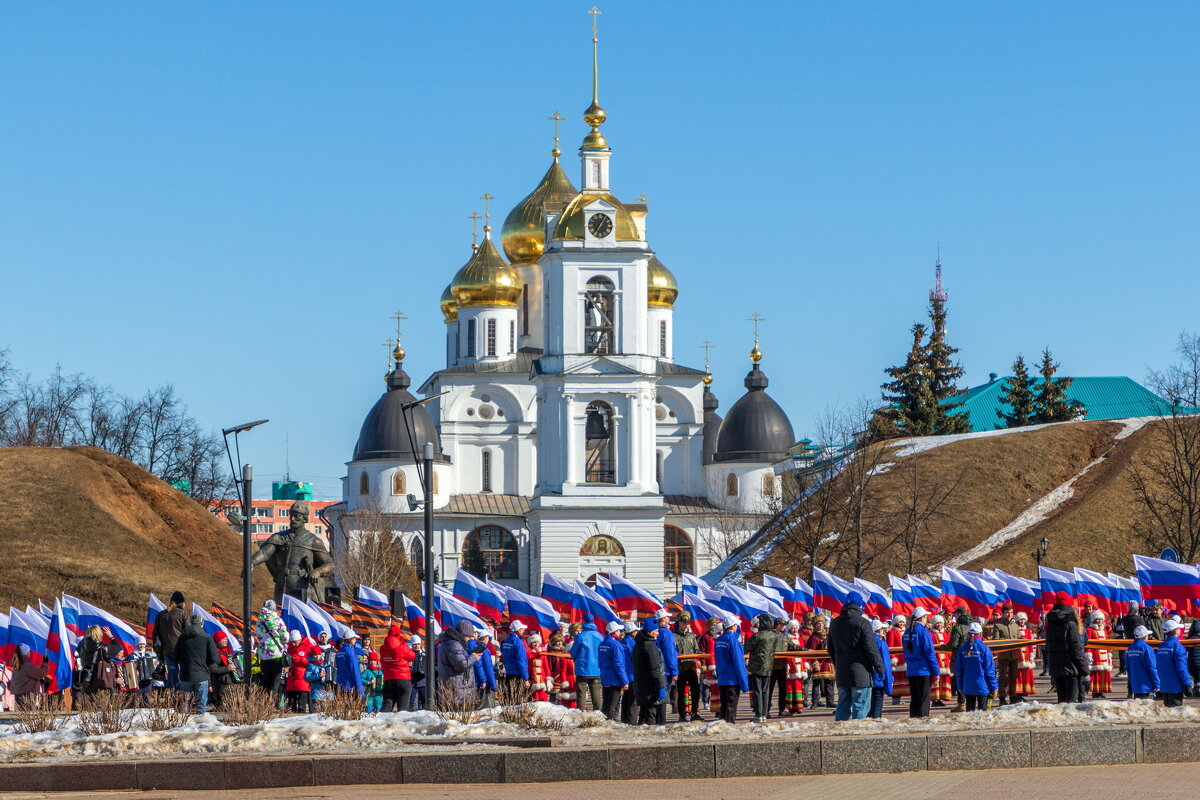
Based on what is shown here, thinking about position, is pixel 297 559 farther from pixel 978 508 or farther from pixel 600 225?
pixel 600 225

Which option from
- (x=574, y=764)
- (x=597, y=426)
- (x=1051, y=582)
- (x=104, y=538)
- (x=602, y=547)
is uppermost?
(x=597, y=426)

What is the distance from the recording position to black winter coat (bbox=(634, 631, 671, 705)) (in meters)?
19.7

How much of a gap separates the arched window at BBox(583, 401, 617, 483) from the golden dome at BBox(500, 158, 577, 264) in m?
10.7

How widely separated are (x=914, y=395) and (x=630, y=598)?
47509mm

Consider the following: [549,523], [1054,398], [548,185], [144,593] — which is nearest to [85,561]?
[144,593]

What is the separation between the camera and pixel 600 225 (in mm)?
72375

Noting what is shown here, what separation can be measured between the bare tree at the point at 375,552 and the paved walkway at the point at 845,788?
A: 1847 inches

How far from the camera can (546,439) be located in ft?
239

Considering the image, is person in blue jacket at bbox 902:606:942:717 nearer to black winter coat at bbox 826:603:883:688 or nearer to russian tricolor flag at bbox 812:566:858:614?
black winter coat at bbox 826:603:883:688

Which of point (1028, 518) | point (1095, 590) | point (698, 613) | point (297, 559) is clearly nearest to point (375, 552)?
point (1028, 518)

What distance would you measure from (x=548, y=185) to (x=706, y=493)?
1529cm

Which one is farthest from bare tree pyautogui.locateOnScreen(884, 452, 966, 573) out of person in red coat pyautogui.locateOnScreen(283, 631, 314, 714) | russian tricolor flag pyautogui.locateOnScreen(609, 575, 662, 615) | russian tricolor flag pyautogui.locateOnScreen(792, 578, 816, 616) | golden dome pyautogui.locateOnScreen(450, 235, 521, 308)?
person in red coat pyautogui.locateOnScreen(283, 631, 314, 714)

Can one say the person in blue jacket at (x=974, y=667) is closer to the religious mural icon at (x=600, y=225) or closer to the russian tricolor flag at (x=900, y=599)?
the russian tricolor flag at (x=900, y=599)

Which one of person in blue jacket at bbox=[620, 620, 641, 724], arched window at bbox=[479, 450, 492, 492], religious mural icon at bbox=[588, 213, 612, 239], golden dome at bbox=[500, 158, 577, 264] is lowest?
person in blue jacket at bbox=[620, 620, 641, 724]
